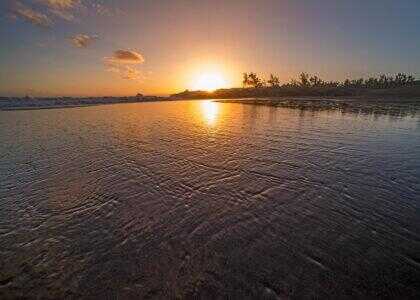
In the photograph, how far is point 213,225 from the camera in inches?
210

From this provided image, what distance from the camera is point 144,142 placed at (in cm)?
1370

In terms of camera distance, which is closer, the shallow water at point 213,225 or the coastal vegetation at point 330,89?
the shallow water at point 213,225

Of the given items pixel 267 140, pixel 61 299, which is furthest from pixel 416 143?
pixel 61 299

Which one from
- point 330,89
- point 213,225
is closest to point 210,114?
point 213,225

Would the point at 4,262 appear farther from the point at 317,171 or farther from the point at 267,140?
the point at 267,140

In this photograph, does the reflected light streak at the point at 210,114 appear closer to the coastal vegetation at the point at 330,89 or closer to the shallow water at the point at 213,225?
the shallow water at the point at 213,225

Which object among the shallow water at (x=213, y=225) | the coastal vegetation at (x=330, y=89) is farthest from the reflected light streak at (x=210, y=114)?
the coastal vegetation at (x=330, y=89)

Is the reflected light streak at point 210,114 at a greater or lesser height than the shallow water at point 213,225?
lesser

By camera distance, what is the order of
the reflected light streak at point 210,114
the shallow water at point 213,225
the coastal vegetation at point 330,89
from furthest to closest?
the coastal vegetation at point 330,89
the reflected light streak at point 210,114
the shallow water at point 213,225

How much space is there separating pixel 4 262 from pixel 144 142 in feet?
31.5

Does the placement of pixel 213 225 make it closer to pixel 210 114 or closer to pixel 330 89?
pixel 210 114

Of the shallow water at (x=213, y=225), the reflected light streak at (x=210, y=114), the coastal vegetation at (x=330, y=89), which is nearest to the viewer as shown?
the shallow water at (x=213, y=225)

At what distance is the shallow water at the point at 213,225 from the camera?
3803 millimetres

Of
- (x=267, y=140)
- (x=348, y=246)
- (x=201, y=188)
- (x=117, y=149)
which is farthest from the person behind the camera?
(x=267, y=140)
